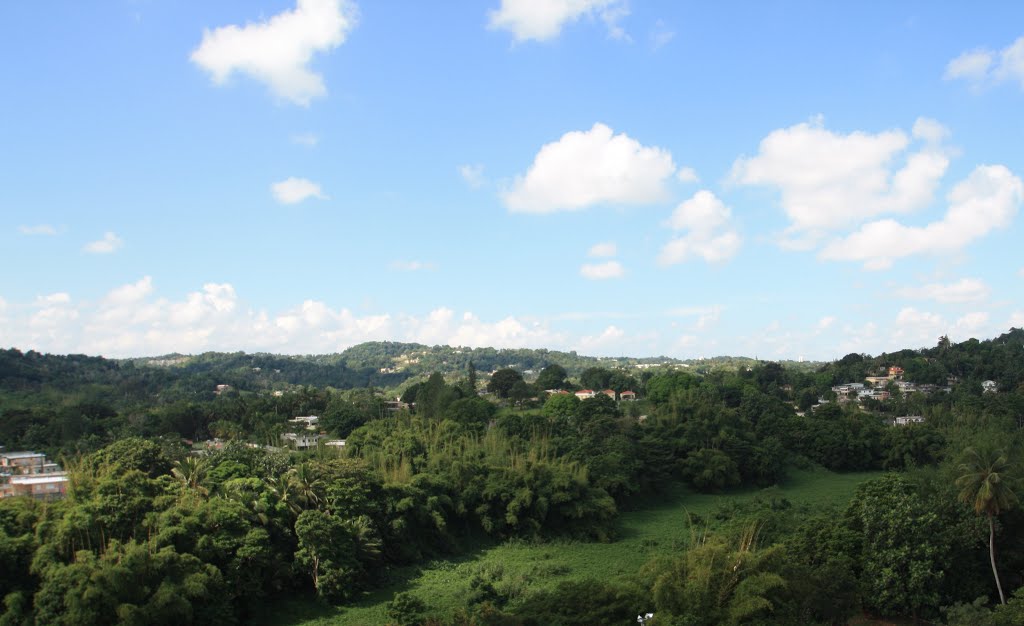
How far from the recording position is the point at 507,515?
29297 mm

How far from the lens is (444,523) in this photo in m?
27.4

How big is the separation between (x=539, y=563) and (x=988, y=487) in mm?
14471

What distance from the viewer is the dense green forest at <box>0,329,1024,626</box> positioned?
17234 millimetres

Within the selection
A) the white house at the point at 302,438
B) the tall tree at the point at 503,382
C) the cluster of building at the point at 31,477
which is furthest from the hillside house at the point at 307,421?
the tall tree at the point at 503,382

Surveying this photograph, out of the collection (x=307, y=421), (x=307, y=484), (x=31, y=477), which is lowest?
(x=31, y=477)

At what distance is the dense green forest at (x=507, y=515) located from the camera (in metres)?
17.2

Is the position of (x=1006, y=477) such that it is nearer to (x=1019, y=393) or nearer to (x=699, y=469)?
(x=699, y=469)

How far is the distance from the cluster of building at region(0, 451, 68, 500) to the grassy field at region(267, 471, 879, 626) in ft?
34.5

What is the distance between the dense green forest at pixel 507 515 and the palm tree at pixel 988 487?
72 millimetres

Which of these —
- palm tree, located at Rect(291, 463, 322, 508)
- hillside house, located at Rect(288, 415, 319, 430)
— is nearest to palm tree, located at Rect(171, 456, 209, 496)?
palm tree, located at Rect(291, 463, 322, 508)

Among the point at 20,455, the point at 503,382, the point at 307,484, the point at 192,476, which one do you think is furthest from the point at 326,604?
the point at 503,382

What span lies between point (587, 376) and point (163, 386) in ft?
181

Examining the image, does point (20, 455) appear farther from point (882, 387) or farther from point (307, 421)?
point (882, 387)

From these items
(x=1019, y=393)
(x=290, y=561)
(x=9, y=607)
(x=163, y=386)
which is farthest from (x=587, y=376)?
(x=9, y=607)
